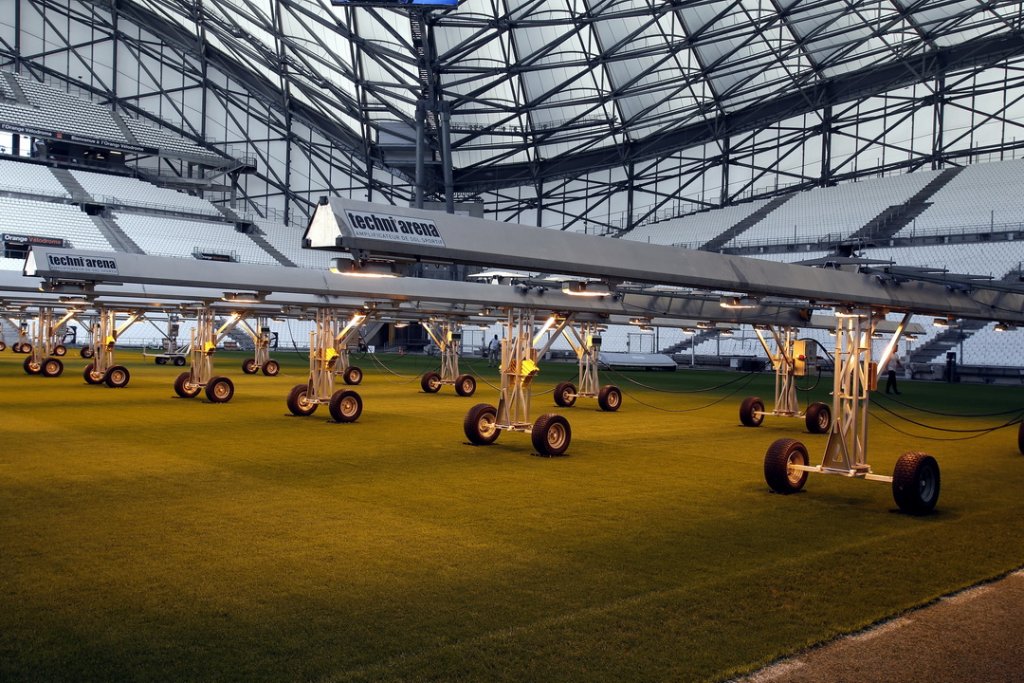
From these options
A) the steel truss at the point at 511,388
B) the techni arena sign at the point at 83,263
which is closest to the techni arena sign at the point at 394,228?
the techni arena sign at the point at 83,263

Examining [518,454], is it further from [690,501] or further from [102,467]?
[102,467]

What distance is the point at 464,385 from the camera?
30422 millimetres

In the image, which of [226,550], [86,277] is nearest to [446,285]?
[86,277]

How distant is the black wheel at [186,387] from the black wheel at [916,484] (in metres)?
20.1

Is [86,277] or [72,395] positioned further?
[72,395]

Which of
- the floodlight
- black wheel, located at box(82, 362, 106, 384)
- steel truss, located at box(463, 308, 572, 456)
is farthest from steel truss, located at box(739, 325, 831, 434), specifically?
black wheel, located at box(82, 362, 106, 384)

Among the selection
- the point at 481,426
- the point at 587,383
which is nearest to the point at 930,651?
the point at 481,426

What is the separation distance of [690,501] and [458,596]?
507 cm

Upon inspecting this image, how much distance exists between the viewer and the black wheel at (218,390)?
2492 cm

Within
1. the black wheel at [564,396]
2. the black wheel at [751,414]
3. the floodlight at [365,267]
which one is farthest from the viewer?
the black wheel at [564,396]

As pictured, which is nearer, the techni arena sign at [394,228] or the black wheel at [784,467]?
the techni arena sign at [394,228]

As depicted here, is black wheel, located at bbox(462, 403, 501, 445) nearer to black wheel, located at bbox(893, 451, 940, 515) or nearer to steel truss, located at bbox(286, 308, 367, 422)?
steel truss, located at bbox(286, 308, 367, 422)

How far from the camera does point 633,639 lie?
636cm

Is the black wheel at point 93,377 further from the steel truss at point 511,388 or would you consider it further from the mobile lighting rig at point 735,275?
the mobile lighting rig at point 735,275
